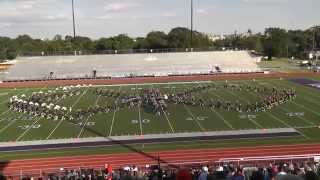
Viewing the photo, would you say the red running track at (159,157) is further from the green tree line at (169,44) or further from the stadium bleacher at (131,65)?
the green tree line at (169,44)

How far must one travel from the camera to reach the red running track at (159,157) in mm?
19953

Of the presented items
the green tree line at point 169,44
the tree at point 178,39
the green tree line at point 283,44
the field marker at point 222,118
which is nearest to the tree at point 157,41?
the green tree line at point 169,44

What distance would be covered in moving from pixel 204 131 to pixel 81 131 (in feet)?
20.2

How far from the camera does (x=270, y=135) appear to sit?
2397 cm

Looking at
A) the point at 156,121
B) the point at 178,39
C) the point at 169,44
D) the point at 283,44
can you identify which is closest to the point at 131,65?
the point at 156,121

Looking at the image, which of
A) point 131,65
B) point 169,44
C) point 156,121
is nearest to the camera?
point 156,121

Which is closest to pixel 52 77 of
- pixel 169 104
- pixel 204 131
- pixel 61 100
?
pixel 61 100

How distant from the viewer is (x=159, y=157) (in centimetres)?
2058

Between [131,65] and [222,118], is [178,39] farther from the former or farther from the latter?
[222,118]

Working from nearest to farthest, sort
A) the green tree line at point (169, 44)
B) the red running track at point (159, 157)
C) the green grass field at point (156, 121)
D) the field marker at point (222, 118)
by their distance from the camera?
1. the red running track at point (159, 157)
2. the green grass field at point (156, 121)
3. the field marker at point (222, 118)
4. the green tree line at point (169, 44)

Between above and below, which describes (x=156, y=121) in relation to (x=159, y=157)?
above

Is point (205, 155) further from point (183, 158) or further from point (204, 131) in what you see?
point (204, 131)

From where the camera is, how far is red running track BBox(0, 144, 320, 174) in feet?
65.5

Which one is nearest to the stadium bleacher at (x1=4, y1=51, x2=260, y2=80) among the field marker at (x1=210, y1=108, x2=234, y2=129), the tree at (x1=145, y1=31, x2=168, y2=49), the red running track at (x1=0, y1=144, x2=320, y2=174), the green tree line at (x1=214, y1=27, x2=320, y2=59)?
the field marker at (x1=210, y1=108, x2=234, y2=129)
